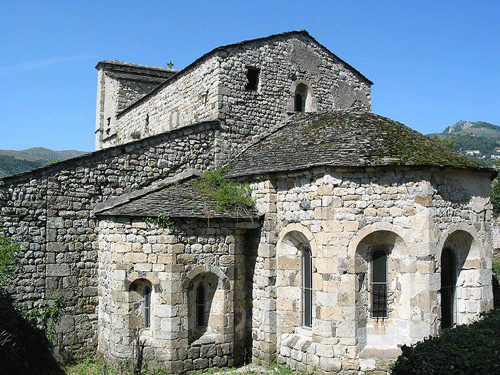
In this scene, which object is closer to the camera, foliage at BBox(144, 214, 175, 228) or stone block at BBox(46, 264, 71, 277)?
foliage at BBox(144, 214, 175, 228)

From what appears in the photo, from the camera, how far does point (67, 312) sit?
10.5 meters

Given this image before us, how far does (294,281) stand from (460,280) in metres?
3.60

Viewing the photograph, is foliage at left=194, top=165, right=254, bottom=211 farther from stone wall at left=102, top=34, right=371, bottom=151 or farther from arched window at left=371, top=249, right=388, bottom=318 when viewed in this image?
arched window at left=371, top=249, right=388, bottom=318

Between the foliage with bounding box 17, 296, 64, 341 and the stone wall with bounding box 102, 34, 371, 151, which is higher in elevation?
the stone wall with bounding box 102, 34, 371, 151

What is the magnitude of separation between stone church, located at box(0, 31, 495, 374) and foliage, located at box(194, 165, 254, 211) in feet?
0.67

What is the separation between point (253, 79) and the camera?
44.4 ft

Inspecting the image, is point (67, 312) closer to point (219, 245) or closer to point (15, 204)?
point (15, 204)

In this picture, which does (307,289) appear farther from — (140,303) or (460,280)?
(140,303)

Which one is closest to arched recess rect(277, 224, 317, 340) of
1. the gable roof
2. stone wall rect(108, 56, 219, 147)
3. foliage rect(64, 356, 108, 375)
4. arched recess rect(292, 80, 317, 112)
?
foliage rect(64, 356, 108, 375)

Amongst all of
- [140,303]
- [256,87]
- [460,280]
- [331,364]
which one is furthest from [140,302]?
[256,87]

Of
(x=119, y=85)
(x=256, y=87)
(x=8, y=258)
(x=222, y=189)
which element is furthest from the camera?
(x=119, y=85)

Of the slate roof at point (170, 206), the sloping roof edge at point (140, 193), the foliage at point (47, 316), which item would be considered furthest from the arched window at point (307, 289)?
the foliage at point (47, 316)

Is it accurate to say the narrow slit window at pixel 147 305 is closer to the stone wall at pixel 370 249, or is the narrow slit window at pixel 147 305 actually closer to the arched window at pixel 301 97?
the stone wall at pixel 370 249

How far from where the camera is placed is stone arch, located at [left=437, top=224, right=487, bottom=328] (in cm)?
970
